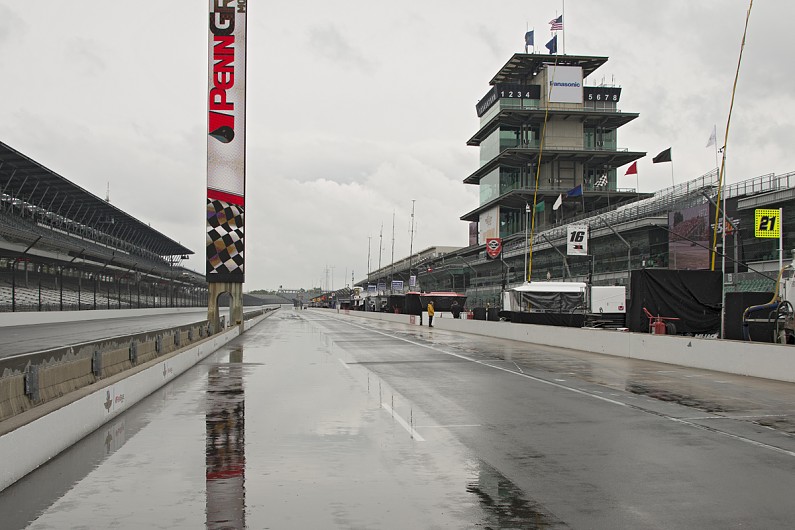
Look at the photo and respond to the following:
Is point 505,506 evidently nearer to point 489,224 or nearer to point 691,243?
point 691,243

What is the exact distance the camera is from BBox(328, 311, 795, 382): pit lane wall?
18.4m

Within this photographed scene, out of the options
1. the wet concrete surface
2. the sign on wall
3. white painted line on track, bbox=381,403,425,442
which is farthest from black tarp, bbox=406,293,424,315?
white painted line on track, bbox=381,403,425,442

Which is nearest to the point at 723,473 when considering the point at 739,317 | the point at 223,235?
the point at 739,317

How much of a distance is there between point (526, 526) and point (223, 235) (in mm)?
35578

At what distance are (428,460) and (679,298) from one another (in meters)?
20.4

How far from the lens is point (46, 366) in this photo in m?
10.3

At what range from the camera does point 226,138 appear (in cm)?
3938

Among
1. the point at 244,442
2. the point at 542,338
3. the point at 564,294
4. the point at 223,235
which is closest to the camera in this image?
the point at 244,442

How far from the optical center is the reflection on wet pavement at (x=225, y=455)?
21.1ft

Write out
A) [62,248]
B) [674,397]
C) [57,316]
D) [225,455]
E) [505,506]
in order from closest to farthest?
[505,506]
[225,455]
[674,397]
[57,316]
[62,248]

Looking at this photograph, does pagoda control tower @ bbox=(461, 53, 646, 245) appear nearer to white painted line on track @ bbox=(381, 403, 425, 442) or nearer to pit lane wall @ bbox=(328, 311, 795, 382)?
pit lane wall @ bbox=(328, 311, 795, 382)

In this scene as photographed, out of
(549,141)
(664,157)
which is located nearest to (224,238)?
(664,157)

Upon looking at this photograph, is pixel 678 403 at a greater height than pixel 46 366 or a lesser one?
lesser

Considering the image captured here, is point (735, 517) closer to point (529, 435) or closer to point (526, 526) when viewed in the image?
point (526, 526)
